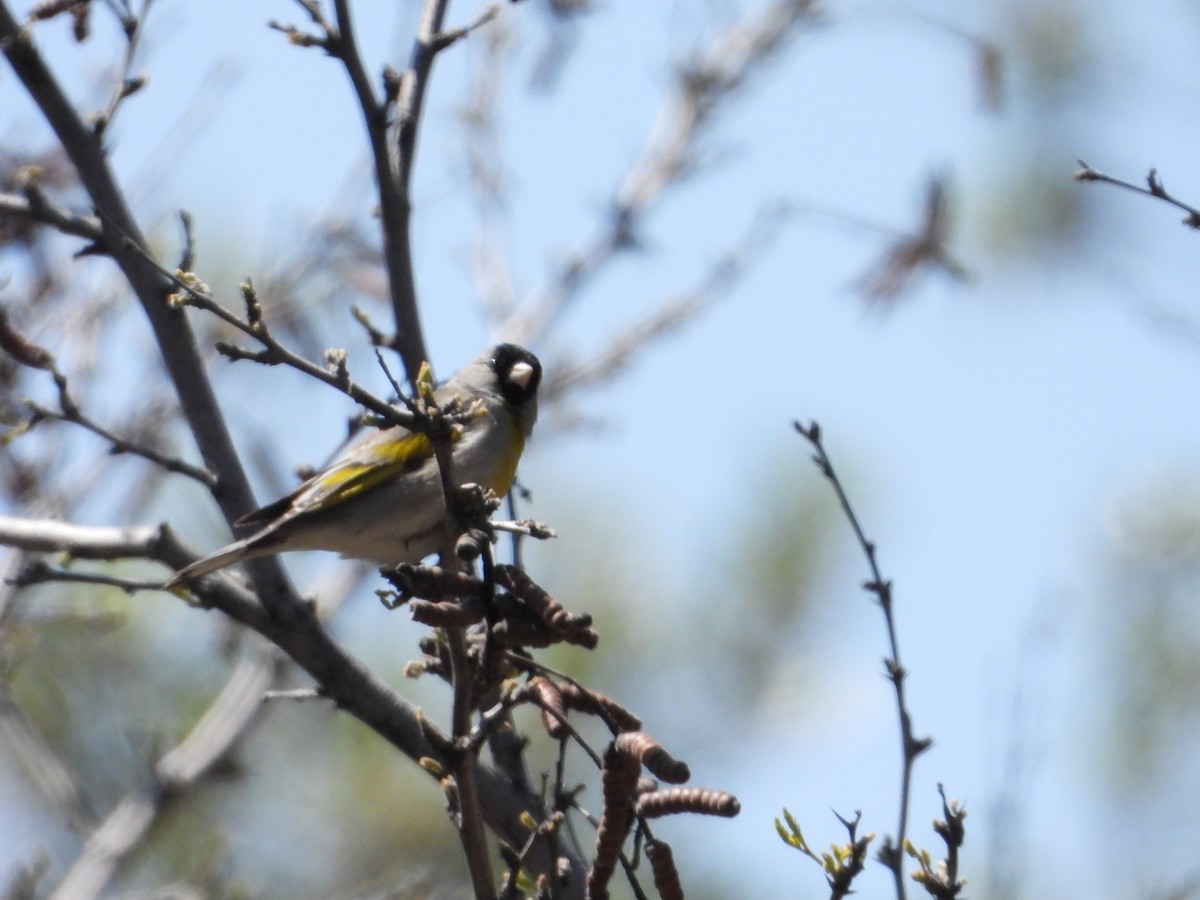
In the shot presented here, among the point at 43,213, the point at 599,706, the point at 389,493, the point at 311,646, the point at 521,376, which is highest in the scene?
the point at 521,376

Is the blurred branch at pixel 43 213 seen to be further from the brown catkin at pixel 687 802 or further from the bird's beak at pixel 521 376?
the brown catkin at pixel 687 802

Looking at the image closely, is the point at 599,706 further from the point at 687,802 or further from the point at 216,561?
the point at 216,561

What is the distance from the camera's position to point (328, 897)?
267 inches

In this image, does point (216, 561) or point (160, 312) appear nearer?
point (216, 561)

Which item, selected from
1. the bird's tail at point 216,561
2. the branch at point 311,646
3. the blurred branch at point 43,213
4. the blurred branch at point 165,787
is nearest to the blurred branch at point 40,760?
the blurred branch at point 165,787

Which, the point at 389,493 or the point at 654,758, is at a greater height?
the point at 389,493

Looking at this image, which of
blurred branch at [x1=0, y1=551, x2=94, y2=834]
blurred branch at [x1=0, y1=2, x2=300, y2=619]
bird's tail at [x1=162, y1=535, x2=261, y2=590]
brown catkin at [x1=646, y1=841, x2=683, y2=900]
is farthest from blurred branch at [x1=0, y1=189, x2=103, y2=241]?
brown catkin at [x1=646, y1=841, x2=683, y2=900]

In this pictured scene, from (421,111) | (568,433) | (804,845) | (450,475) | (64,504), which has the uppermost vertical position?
(568,433)

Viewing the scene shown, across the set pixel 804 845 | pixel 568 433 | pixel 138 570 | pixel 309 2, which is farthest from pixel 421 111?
pixel 138 570

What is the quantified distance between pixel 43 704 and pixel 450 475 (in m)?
5.76

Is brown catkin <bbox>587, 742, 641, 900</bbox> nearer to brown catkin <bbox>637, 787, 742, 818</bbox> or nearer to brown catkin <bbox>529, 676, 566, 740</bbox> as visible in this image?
brown catkin <bbox>637, 787, 742, 818</bbox>

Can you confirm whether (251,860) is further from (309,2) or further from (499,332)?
Answer: (309,2)

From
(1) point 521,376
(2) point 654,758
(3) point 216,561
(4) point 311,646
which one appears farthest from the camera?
(1) point 521,376

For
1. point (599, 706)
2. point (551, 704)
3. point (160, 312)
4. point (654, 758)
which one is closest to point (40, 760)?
point (160, 312)
